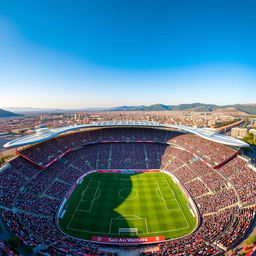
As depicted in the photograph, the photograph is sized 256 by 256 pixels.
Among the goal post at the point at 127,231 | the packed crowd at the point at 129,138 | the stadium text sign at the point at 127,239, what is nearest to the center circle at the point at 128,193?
the goal post at the point at 127,231

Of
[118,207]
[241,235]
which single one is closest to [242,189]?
[241,235]

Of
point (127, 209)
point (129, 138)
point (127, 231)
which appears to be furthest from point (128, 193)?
point (129, 138)

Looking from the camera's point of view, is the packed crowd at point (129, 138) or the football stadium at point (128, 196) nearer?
the football stadium at point (128, 196)

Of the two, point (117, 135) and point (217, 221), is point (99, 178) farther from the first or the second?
point (217, 221)

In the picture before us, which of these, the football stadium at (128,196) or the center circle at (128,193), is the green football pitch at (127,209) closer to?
the center circle at (128,193)

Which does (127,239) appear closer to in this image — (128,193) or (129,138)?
(128,193)

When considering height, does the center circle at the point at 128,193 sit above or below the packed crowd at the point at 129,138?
below

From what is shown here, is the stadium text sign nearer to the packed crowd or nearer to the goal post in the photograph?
the goal post
